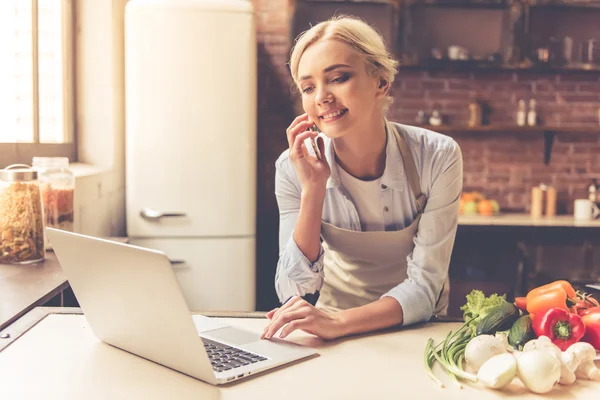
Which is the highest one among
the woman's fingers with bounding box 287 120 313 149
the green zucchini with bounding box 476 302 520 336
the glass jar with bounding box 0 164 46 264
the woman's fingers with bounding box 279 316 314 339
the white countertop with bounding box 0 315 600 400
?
the woman's fingers with bounding box 287 120 313 149

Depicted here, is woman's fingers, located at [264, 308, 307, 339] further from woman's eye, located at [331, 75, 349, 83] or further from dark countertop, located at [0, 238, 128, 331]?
woman's eye, located at [331, 75, 349, 83]

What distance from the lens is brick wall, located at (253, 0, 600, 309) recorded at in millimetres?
4191

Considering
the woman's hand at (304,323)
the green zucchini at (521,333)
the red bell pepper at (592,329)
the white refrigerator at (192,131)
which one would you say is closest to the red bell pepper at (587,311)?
the red bell pepper at (592,329)

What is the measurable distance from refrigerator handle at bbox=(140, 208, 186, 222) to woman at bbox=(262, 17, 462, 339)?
4.93 feet

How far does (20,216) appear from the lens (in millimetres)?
1939

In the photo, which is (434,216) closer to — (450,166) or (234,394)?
(450,166)

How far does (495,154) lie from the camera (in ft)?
14.1

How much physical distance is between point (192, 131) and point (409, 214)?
1.74 metres

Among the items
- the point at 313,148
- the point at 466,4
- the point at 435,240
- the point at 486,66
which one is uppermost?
the point at 466,4

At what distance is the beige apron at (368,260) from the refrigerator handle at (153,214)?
4.77 feet

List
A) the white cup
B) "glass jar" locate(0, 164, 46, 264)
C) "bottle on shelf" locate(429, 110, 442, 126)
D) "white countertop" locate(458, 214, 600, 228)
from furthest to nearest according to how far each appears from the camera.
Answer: "bottle on shelf" locate(429, 110, 442, 126), the white cup, "white countertop" locate(458, 214, 600, 228), "glass jar" locate(0, 164, 46, 264)

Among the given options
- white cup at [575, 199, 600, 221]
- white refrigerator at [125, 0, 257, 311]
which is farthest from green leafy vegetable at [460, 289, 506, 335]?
white cup at [575, 199, 600, 221]

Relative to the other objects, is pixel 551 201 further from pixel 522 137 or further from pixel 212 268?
pixel 212 268

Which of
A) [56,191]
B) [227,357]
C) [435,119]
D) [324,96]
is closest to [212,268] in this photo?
[56,191]
